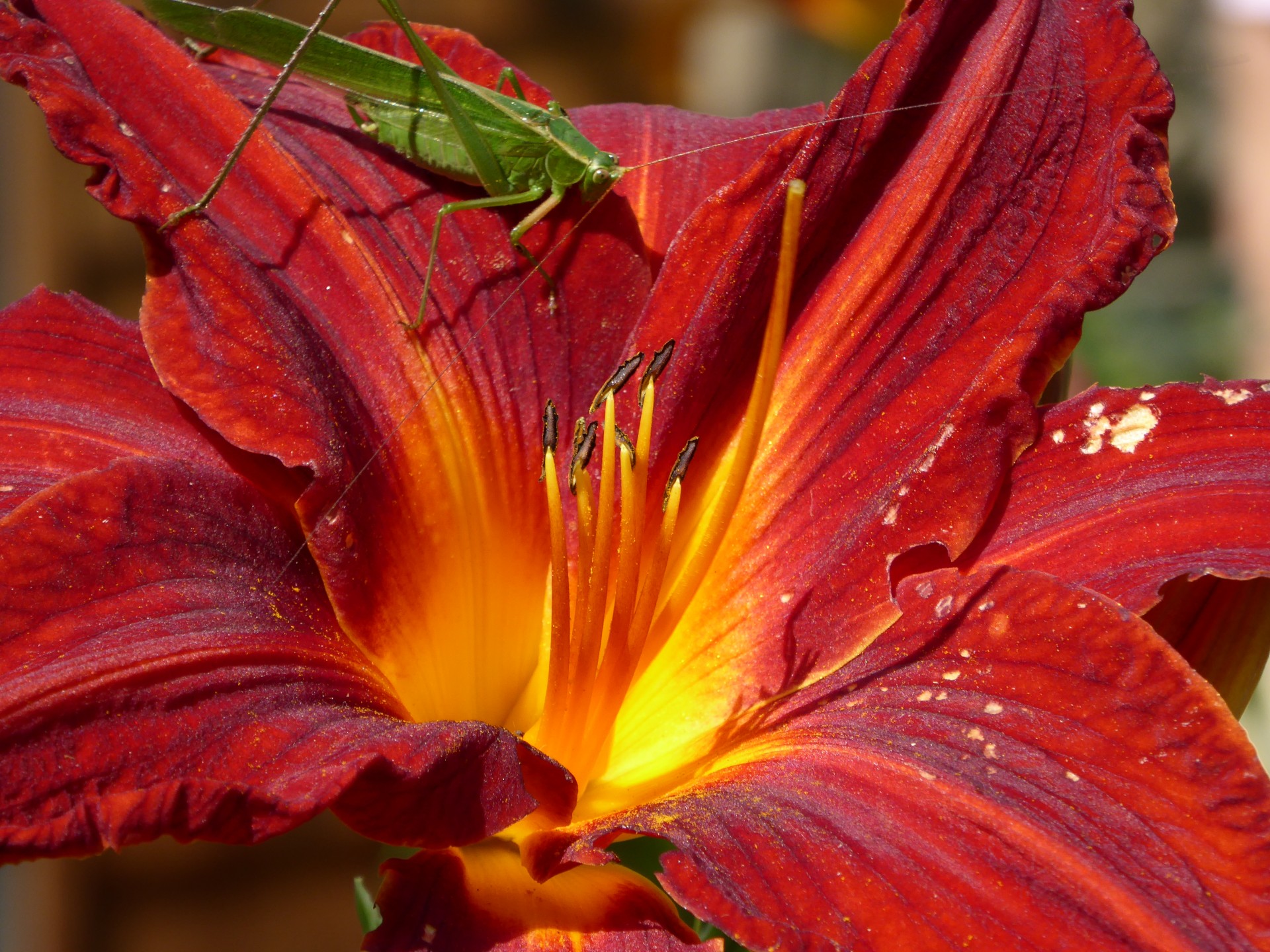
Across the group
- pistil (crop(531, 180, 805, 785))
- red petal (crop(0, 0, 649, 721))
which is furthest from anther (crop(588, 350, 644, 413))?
red petal (crop(0, 0, 649, 721))

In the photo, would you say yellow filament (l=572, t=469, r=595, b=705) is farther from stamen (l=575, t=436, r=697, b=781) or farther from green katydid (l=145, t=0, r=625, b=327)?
green katydid (l=145, t=0, r=625, b=327)

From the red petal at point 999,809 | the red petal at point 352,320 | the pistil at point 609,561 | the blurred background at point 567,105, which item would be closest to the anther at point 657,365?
the pistil at point 609,561

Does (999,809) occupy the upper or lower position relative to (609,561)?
lower

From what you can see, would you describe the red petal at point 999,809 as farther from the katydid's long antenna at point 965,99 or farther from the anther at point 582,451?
the katydid's long antenna at point 965,99

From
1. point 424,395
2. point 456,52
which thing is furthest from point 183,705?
point 456,52

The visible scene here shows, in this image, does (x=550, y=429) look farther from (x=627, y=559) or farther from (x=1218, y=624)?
(x=1218, y=624)

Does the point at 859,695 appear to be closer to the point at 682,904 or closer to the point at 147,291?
the point at 682,904
